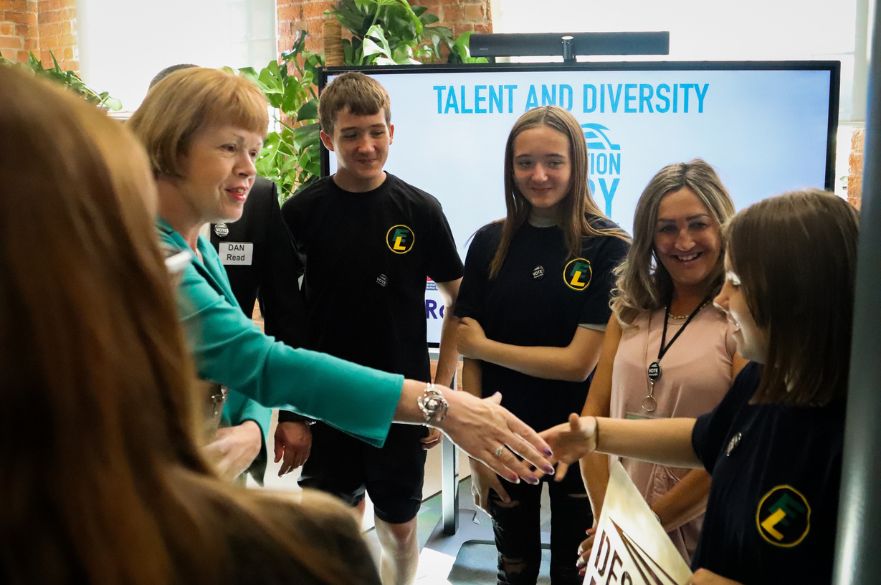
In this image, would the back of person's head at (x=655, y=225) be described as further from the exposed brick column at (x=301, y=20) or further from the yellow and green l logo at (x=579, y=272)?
the exposed brick column at (x=301, y=20)

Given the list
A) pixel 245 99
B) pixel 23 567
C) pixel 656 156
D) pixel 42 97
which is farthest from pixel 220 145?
pixel 656 156

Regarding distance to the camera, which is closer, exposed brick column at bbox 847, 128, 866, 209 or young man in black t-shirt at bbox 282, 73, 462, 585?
young man in black t-shirt at bbox 282, 73, 462, 585

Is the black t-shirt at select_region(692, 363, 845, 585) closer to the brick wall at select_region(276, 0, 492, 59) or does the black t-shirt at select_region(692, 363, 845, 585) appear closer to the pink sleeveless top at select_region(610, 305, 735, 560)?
the pink sleeveless top at select_region(610, 305, 735, 560)

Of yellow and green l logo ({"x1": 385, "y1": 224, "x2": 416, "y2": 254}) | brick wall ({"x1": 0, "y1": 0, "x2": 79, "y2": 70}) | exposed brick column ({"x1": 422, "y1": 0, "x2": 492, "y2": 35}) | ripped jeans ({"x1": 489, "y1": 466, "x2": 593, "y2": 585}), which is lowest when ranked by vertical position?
ripped jeans ({"x1": 489, "y1": 466, "x2": 593, "y2": 585})

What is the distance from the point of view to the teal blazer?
146 cm

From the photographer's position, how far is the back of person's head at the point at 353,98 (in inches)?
108

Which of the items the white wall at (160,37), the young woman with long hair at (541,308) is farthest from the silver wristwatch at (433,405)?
the white wall at (160,37)

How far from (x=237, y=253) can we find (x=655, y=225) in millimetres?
1300

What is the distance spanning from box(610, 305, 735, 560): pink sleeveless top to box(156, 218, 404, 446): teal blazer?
73 centimetres

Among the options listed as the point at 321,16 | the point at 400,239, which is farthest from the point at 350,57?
the point at 400,239

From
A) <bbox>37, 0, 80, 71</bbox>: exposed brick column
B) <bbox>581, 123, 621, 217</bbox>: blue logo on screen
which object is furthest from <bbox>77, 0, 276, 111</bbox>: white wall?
<bbox>581, 123, 621, 217</bbox>: blue logo on screen

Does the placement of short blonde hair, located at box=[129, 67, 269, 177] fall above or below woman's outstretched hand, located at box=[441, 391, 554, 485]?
above

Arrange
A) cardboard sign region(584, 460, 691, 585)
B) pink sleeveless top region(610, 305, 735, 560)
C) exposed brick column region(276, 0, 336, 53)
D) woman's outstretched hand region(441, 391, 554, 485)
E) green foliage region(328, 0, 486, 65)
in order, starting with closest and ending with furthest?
cardboard sign region(584, 460, 691, 585) < woman's outstretched hand region(441, 391, 554, 485) < pink sleeveless top region(610, 305, 735, 560) < green foliage region(328, 0, 486, 65) < exposed brick column region(276, 0, 336, 53)

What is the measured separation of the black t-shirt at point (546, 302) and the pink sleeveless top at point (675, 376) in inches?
13.0
